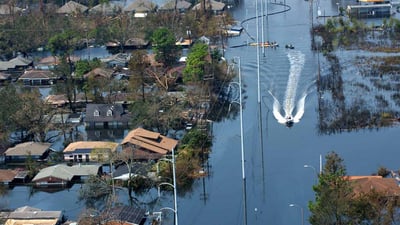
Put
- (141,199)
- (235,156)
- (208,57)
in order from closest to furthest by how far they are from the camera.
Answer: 1. (141,199)
2. (235,156)
3. (208,57)

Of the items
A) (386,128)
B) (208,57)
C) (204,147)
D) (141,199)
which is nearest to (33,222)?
(141,199)

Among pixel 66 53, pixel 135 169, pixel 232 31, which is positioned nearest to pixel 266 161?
pixel 135 169

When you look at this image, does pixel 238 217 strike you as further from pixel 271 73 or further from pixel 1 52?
pixel 1 52

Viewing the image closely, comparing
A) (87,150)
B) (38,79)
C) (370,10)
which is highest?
(370,10)

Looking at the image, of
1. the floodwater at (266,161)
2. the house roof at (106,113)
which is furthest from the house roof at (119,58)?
the house roof at (106,113)

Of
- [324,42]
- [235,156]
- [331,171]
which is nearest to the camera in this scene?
[331,171]

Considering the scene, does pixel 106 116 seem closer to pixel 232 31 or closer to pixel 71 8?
pixel 232 31
